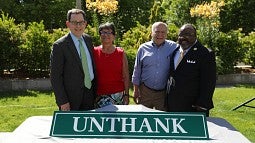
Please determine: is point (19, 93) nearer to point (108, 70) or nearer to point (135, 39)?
point (135, 39)

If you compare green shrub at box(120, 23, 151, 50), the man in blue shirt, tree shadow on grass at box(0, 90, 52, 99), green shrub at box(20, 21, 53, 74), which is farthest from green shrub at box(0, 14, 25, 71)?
the man in blue shirt

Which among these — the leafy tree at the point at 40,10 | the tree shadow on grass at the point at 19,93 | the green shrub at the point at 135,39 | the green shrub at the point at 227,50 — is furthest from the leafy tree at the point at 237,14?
the tree shadow on grass at the point at 19,93

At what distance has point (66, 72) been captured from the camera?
164 inches

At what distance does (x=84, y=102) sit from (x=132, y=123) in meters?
1.59

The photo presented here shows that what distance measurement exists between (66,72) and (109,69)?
55 cm

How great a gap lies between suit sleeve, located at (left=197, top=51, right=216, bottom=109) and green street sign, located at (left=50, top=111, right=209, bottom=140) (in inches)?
60.2

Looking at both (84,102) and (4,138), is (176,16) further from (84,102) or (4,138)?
(4,138)

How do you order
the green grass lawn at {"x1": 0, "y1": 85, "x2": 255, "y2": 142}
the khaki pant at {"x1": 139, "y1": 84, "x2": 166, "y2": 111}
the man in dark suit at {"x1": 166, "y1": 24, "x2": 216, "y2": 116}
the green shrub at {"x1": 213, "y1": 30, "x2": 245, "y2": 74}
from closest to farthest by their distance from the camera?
1. the man in dark suit at {"x1": 166, "y1": 24, "x2": 216, "y2": 116}
2. the khaki pant at {"x1": 139, "y1": 84, "x2": 166, "y2": 111}
3. the green grass lawn at {"x1": 0, "y1": 85, "x2": 255, "y2": 142}
4. the green shrub at {"x1": 213, "y1": 30, "x2": 245, "y2": 74}

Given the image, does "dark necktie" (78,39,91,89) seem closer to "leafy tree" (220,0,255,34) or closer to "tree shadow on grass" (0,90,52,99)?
"tree shadow on grass" (0,90,52,99)

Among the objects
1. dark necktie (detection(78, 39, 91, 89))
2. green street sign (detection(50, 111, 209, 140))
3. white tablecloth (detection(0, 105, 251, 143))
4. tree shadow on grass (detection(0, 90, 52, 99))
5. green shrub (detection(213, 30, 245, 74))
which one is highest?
dark necktie (detection(78, 39, 91, 89))

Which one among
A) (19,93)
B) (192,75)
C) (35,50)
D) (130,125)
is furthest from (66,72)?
(35,50)

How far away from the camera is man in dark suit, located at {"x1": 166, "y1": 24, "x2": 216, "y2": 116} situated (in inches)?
169

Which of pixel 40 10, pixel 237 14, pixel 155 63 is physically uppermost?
pixel 40 10

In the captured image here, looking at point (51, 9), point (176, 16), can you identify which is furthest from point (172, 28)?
point (51, 9)
